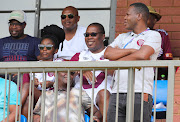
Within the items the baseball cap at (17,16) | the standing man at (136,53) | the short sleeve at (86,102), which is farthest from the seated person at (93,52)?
the baseball cap at (17,16)

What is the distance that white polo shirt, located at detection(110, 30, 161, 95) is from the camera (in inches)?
245

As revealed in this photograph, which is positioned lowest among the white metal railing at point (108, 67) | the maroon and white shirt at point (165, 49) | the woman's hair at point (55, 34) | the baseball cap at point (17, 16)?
the white metal railing at point (108, 67)

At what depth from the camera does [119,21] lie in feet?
29.7

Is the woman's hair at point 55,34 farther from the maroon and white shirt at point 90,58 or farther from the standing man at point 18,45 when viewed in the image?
the maroon and white shirt at point 90,58

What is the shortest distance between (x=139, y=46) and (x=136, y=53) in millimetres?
239

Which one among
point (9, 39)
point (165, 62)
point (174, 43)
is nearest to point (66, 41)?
point (9, 39)

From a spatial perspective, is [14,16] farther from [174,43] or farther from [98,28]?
[174,43]

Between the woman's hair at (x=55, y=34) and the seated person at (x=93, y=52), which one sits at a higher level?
the woman's hair at (x=55, y=34)

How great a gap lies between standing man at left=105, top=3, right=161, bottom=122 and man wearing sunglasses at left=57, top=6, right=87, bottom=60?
142 centimetres

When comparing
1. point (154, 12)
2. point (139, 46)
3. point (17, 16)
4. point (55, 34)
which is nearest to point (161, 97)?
point (139, 46)

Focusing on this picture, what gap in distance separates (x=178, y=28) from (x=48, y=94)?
9.86ft

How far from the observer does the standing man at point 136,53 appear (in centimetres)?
615

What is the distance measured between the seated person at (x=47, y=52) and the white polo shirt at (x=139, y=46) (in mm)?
1045

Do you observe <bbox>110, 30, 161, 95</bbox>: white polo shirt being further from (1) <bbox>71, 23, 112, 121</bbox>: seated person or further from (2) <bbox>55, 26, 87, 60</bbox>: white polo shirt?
(2) <bbox>55, 26, 87, 60</bbox>: white polo shirt
